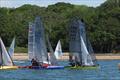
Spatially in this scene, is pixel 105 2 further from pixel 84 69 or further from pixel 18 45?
pixel 84 69

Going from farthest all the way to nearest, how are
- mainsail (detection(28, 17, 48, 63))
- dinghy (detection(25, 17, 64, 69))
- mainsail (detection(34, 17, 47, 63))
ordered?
mainsail (detection(34, 17, 47, 63)) < mainsail (detection(28, 17, 48, 63)) < dinghy (detection(25, 17, 64, 69))

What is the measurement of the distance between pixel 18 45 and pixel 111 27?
72.8ft

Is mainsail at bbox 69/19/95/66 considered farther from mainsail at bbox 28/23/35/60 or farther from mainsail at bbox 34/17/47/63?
mainsail at bbox 28/23/35/60

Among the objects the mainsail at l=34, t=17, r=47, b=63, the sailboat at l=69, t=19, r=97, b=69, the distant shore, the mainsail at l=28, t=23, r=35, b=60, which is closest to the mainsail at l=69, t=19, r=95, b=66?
the sailboat at l=69, t=19, r=97, b=69

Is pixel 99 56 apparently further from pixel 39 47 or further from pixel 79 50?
pixel 39 47

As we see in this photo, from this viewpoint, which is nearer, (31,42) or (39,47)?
(39,47)

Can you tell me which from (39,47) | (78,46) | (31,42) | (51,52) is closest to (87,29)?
(31,42)

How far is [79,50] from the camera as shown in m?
86.2

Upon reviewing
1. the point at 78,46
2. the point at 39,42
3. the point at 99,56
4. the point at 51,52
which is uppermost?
the point at 39,42

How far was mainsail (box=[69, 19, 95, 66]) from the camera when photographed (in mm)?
85188

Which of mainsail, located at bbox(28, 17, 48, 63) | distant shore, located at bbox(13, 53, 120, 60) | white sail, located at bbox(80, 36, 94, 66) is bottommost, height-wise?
distant shore, located at bbox(13, 53, 120, 60)

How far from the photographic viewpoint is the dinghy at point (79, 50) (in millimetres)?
84750

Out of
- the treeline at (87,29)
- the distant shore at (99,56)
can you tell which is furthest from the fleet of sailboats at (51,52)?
the treeline at (87,29)

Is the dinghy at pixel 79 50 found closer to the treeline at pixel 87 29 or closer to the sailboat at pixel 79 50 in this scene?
the sailboat at pixel 79 50
